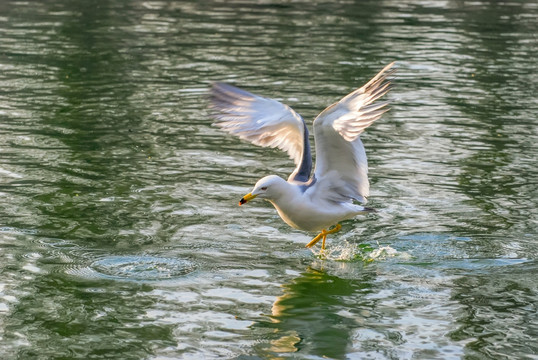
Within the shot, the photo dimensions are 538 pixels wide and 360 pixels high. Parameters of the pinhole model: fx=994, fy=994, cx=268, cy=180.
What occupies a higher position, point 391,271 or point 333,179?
point 333,179

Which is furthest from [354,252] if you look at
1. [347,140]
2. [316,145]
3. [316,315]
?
[316,315]

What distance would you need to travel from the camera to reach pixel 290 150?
11.0 metres

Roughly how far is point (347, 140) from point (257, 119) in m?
1.80

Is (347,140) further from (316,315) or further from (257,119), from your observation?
(257,119)

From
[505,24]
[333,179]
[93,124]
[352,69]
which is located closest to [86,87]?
[93,124]

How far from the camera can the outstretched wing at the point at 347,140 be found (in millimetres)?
9008

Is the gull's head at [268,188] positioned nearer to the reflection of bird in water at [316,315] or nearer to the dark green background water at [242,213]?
the dark green background water at [242,213]

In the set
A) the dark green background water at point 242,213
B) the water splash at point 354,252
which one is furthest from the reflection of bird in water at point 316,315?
the water splash at point 354,252

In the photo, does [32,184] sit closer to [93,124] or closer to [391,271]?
[93,124]

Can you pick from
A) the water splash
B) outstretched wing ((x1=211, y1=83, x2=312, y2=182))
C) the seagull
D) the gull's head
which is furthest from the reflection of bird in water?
outstretched wing ((x1=211, y1=83, x2=312, y2=182))

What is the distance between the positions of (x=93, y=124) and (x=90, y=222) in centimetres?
498

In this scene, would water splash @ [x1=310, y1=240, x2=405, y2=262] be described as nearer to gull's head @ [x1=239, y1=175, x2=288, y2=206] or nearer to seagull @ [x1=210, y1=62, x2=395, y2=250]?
seagull @ [x1=210, y1=62, x2=395, y2=250]

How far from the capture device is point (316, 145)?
9805 mm

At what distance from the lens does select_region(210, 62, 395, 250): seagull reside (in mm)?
9141
